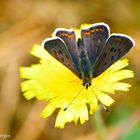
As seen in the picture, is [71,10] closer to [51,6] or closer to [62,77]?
[51,6]

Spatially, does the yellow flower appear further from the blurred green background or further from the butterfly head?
the blurred green background

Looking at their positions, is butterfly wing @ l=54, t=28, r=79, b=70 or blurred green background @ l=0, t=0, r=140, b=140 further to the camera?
blurred green background @ l=0, t=0, r=140, b=140

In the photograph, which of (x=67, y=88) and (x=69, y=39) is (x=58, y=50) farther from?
(x=67, y=88)

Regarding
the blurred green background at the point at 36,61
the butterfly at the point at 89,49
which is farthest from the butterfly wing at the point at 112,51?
the blurred green background at the point at 36,61

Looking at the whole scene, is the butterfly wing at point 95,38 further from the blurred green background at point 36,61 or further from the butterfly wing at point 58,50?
the blurred green background at point 36,61

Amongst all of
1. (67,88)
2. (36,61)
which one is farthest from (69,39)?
(36,61)

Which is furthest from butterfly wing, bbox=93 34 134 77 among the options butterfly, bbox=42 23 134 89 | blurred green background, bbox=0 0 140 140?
blurred green background, bbox=0 0 140 140

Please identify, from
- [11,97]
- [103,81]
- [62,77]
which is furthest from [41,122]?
[103,81]
